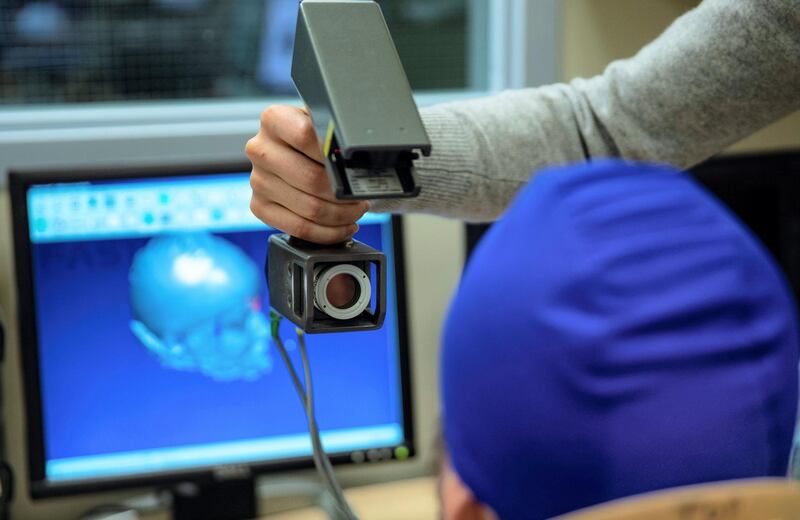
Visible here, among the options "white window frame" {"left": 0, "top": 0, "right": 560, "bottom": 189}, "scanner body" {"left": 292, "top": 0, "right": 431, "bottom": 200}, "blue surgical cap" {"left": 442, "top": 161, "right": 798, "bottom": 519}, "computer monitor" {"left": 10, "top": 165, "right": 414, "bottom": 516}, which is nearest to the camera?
"blue surgical cap" {"left": 442, "top": 161, "right": 798, "bottom": 519}

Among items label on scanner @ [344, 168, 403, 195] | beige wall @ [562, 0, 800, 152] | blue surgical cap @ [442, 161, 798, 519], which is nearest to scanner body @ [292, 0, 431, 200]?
label on scanner @ [344, 168, 403, 195]

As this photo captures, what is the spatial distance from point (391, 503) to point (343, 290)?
765 mm

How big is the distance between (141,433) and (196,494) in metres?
0.12

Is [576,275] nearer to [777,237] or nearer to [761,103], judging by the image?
[761,103]

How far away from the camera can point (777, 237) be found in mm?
1421

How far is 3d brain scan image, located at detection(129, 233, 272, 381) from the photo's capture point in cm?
125

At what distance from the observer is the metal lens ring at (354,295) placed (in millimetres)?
684

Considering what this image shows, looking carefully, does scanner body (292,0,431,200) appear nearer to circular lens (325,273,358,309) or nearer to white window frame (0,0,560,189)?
circular lens (325,273,358,309)

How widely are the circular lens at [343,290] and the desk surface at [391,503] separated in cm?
69

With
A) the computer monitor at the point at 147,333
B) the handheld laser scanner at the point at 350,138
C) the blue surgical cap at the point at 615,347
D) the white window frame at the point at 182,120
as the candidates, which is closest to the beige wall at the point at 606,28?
the white window frame at the point at 182,120

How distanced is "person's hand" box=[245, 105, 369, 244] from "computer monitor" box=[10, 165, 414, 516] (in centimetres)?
49

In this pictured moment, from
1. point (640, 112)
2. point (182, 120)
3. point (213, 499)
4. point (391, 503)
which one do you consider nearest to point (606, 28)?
point (640, 112)

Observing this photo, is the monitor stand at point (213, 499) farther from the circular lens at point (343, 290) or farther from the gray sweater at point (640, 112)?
the circular lens at point (343, 290)

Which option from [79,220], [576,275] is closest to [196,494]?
[79,220]
